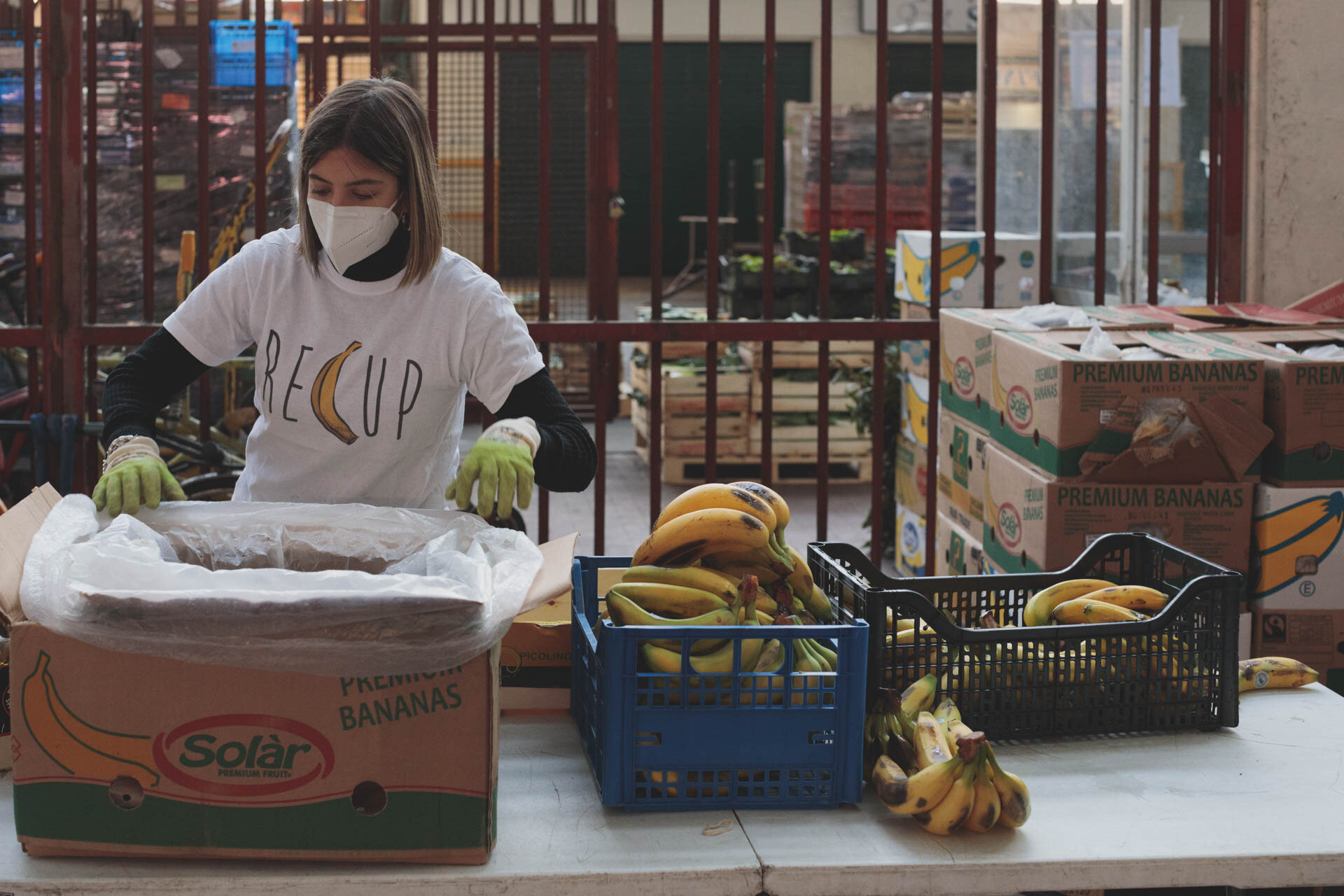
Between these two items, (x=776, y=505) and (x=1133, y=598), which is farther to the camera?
(x=1133, y=598)

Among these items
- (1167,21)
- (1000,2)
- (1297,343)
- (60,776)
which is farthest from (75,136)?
(1000,2)

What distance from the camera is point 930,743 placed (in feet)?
5.63

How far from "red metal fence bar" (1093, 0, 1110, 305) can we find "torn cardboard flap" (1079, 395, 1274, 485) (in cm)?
131

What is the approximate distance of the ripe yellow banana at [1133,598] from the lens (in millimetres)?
2102

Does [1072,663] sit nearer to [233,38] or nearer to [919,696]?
[919,696]

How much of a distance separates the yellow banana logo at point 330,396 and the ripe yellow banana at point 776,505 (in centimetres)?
71

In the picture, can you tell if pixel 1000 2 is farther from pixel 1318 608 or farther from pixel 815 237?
pixel 1318 608

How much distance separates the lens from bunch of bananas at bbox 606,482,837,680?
66.6 inches

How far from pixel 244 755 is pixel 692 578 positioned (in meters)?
0.63

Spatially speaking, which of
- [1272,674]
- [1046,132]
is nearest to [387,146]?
[1272,674]

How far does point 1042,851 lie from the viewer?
1598 millimetres

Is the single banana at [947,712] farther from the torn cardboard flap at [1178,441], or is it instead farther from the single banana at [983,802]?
the torn cardboard flap at [1178,441]

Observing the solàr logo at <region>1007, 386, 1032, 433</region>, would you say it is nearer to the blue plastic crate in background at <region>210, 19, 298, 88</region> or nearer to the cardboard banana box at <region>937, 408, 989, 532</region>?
the cardboard banana box at <region>937, 408, 989, 532</region>

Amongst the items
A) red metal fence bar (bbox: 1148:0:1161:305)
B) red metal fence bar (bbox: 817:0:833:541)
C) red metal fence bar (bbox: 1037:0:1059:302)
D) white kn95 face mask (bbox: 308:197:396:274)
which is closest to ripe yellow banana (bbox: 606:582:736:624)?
white kn95 face mask (bbox: 308:197:396:274)
